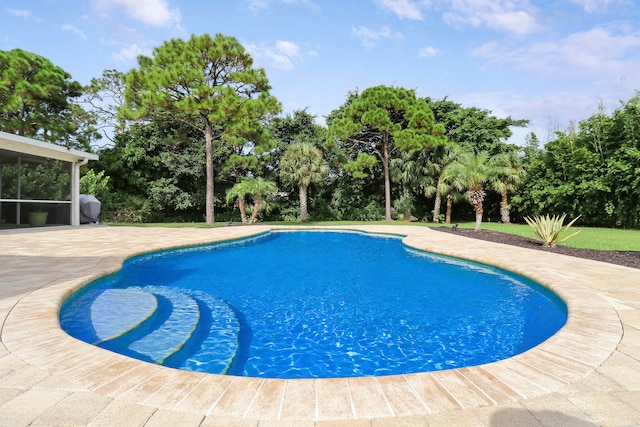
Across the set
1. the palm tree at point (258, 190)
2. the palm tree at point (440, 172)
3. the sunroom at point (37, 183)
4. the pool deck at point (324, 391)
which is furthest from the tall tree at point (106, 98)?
the pool deck at point (324, 391)

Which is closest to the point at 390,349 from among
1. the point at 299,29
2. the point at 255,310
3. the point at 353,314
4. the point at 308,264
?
the point at 353,314

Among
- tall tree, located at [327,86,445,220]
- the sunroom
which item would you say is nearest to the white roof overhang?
the sunroom

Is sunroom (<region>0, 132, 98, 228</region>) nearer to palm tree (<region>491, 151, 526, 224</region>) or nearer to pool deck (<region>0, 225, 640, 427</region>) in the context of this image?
pool deck (<region>0, 225, 640, 427</region>)

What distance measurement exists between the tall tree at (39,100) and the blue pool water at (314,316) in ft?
64.3

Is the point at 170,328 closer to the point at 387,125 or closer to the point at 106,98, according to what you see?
the point at 387,125

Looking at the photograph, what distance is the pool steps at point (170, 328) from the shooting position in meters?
3.32

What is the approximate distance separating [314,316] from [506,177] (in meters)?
18.8

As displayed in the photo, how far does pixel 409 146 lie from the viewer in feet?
64.5

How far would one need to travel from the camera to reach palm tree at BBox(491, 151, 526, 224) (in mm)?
19234

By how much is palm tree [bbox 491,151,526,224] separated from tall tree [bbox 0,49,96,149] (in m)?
26.9

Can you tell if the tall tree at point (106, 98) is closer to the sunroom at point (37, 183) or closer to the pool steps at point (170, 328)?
the sunroom at point (37, 183)

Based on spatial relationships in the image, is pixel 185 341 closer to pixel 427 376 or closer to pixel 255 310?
pixel 255 310

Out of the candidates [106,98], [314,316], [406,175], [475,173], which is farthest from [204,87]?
[314,316]

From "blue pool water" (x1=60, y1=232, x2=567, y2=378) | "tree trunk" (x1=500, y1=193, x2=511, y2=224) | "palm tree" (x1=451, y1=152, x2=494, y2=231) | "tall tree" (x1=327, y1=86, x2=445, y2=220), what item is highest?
"tall tree" (x1=327, y1=86, x2=445, y2=220)
